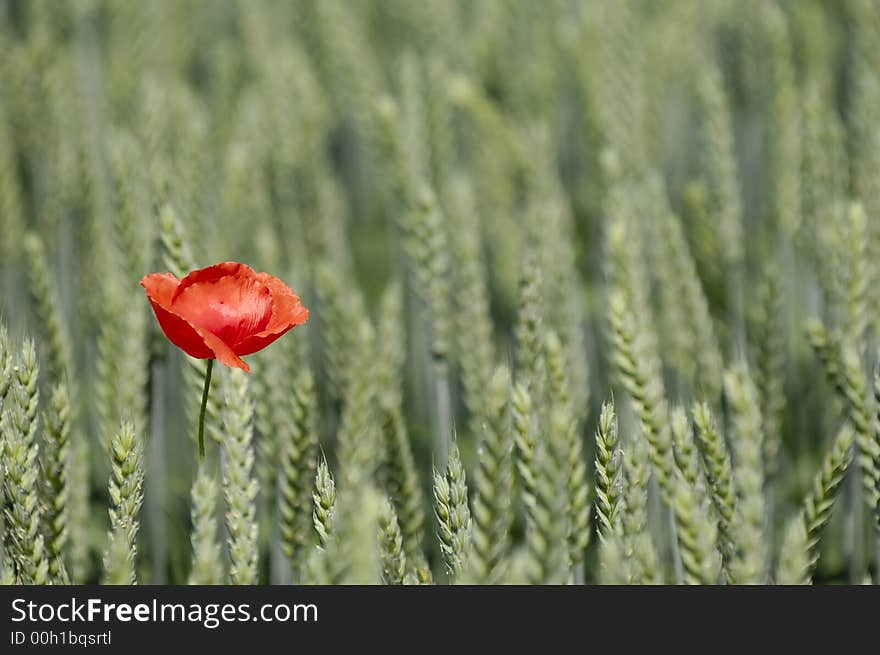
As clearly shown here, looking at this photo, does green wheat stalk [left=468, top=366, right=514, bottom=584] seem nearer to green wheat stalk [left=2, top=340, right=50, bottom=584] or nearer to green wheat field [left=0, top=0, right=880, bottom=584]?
green wheat field [left=0, top=0, right=880, bottom=584]

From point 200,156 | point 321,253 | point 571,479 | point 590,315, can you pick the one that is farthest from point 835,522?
point 200,156

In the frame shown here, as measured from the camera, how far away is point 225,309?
56cm

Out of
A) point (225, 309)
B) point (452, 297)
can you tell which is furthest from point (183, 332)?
point (452, 297)

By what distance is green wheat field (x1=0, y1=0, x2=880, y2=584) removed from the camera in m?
0.54

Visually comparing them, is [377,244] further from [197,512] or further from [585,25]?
[197,512]

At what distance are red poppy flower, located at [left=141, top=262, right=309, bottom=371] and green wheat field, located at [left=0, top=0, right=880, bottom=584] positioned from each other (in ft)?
0.14

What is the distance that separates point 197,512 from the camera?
1.71ft

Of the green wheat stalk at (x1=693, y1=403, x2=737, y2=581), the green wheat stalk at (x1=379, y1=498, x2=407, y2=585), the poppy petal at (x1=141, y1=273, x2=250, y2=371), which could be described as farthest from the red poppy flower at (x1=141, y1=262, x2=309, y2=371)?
the green wheat stalk at (x1=693, y1=403, x2=737, y2=581)

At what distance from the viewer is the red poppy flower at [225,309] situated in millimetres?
537

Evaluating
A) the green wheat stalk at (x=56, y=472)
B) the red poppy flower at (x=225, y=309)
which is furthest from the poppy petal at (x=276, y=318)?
the green wheat stalk at (x=56, y=472)

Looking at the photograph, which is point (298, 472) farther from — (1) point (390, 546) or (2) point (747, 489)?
(2) point (747, 489)

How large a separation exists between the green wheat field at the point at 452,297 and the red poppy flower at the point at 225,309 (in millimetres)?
41

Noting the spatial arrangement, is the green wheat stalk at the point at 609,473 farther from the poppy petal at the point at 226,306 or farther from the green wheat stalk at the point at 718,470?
the poppy petal at the point at 226,306

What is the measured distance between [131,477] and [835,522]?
2.27ft
